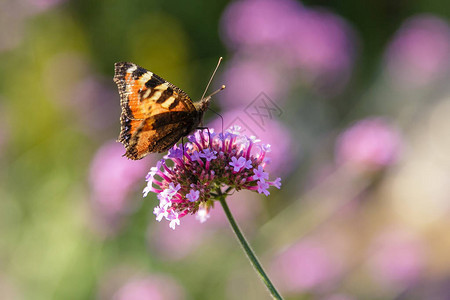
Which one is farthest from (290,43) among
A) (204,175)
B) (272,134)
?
(204,175)

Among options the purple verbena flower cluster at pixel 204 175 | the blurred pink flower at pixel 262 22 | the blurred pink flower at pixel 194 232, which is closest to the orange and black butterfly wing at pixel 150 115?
the purple verbena flower cluster at pixel 204 175

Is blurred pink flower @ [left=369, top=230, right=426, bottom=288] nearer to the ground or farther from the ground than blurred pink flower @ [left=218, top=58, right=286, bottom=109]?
nearer to the ground

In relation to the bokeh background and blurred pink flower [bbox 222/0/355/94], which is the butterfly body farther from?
blurred pink flower [bbox 222/0/355/94]

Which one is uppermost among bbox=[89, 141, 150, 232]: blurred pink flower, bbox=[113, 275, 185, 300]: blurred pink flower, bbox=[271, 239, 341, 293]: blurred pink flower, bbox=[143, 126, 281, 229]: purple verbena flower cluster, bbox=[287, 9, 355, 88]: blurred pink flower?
bbox=[287, 9, 355, 88]: blurred pink flower

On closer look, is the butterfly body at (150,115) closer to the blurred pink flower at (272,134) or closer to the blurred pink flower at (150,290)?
the blurred pink flower at (272,134)

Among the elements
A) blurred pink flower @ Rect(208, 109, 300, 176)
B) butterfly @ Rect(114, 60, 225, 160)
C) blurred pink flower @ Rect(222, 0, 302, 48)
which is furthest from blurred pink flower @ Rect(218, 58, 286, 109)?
Answer: butterfly @ Rect(114, 60, 225, 160)

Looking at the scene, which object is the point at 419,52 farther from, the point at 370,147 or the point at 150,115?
the point at 150,115
